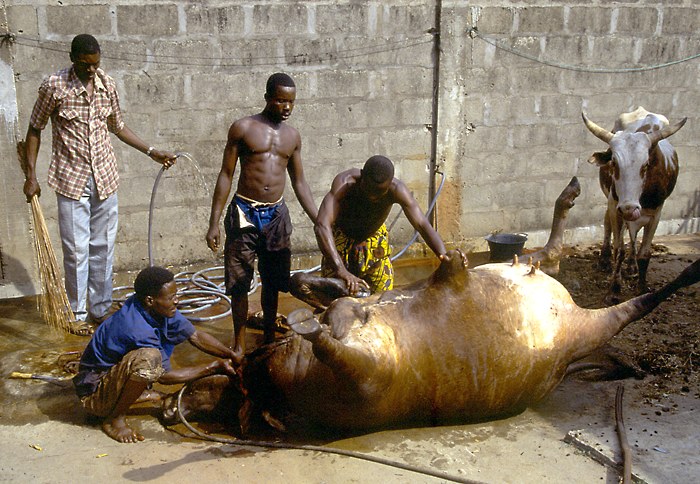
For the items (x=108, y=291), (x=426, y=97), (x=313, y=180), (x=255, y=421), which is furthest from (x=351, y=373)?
(x=426, y=97)

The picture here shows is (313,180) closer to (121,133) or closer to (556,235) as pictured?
(121,133)

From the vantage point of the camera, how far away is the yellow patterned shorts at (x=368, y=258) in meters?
5.08

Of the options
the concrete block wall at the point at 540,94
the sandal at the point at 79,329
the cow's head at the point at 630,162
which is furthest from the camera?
the concrete block wall at the point at 540,94

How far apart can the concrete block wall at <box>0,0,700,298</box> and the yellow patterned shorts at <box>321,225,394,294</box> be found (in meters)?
2.11

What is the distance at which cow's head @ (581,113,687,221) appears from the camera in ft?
19.6

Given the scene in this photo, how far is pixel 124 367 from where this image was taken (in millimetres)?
4086

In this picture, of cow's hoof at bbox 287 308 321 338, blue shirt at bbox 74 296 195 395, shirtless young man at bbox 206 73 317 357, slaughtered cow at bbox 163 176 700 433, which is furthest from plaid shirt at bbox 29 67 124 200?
cow's hoof at bbox 287 308 321 338

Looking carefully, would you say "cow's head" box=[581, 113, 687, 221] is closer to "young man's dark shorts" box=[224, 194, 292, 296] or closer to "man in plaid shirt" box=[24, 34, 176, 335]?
"young man's dark shorts" box=[224, 194, 292, 296]

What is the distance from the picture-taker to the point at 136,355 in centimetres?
409

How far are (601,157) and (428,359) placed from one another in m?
3.08

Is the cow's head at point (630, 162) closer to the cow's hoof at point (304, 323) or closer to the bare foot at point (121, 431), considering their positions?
the cow's hoof at point (304, 323)

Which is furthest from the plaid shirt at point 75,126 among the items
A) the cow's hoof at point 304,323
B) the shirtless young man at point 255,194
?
the cow's hoof at point 304,323

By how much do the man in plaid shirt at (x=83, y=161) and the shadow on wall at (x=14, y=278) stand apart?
0.93m

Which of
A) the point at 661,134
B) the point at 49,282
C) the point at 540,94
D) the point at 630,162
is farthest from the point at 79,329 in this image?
the point at 540,94
